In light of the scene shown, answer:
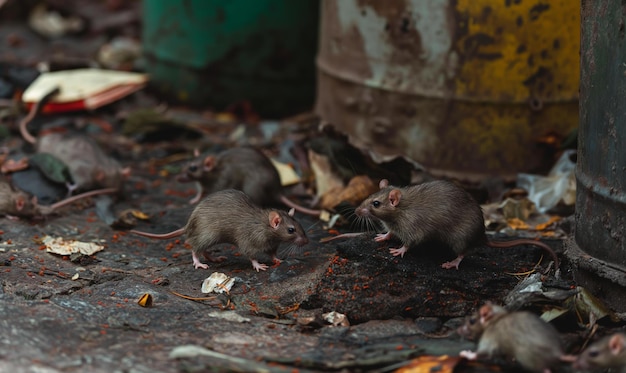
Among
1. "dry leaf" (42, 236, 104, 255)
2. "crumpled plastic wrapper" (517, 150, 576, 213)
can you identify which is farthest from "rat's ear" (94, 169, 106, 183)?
"crumpled plastic wrapper" (517, 150, 576, 213)

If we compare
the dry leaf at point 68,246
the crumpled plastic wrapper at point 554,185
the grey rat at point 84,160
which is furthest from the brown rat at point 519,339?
the grey rat at point 84,160

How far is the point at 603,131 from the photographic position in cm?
424

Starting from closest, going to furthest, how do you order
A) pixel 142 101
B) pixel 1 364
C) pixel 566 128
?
1. pixel 1 364
2. pixel 566 128
3. pixel 142 101

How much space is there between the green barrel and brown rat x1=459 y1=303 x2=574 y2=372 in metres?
5.11

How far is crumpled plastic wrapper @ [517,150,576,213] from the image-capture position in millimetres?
6031

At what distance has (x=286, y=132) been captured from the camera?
8203mm

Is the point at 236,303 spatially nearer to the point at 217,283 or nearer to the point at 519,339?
the point at 217,283

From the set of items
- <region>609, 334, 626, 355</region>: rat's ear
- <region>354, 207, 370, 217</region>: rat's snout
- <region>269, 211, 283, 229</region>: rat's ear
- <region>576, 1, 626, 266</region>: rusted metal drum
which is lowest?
<region>269, 211, 283, 229</region>: rat's ear

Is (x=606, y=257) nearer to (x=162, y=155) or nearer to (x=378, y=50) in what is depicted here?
(x=378, y=50)

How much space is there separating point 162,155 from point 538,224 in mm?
3251

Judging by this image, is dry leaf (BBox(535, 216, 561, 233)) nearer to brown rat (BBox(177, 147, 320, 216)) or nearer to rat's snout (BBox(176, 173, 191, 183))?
brown rat (BBox(177, 147, 320, 216))

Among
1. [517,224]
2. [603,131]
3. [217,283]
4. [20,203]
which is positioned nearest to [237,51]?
[20,203]

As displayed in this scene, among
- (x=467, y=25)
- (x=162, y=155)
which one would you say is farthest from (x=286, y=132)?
(x=467, y=25)

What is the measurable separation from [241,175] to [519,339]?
3.00 metres
